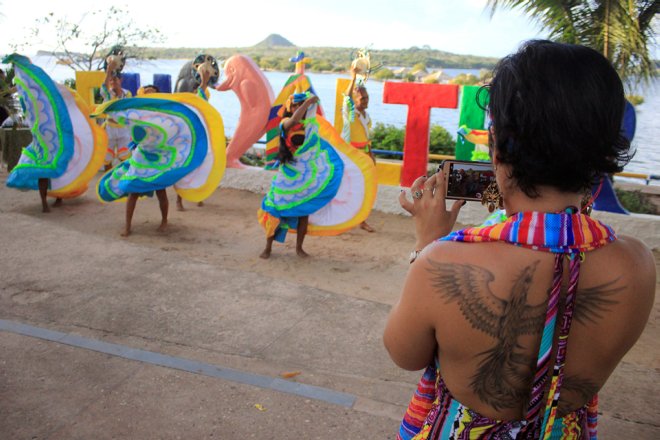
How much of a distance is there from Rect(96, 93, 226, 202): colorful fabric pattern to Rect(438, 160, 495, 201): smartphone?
5.66 m

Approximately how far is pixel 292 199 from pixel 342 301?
90.5 inches

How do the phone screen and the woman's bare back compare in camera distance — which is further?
the phone screen

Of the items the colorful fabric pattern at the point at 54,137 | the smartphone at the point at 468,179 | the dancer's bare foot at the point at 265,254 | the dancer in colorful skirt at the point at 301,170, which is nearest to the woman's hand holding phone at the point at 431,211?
the smartphone at the point at 468,179

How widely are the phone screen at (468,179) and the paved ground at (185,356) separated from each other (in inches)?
54.5

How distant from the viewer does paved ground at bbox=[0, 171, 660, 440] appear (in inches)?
98.0

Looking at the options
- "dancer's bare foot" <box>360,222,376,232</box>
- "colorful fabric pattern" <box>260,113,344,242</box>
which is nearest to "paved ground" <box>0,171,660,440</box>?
"colorful fabric pattern" <box>260,113,344,242</box>

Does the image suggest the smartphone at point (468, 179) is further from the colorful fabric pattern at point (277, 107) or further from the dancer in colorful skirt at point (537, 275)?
the colorful fabric pattern at point (277, 107)

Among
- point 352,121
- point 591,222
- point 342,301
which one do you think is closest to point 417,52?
point 352,121

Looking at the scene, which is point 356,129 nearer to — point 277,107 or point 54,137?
point 277,107

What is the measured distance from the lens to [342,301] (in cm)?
385

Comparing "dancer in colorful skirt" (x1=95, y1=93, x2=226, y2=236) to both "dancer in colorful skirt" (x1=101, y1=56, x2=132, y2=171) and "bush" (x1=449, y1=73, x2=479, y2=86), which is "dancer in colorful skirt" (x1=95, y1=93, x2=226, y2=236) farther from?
"bush" (x1=449, y1=73, x2=479, y2=86)

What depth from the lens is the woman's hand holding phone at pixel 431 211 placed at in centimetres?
129

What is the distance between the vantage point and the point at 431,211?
1.30m

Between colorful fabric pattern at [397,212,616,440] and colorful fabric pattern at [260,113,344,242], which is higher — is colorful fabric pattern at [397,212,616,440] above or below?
above
